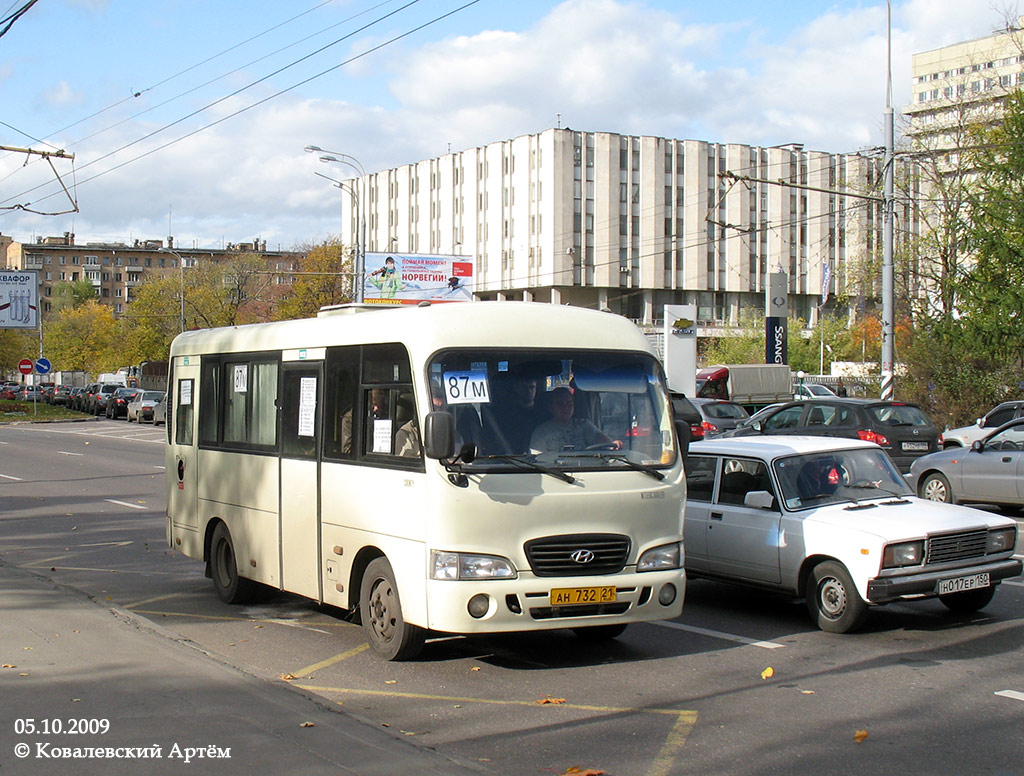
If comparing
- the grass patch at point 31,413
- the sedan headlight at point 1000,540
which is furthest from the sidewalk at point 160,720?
the grass patch at point 31,413

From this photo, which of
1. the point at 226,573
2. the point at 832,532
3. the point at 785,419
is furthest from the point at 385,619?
the point at 785,419

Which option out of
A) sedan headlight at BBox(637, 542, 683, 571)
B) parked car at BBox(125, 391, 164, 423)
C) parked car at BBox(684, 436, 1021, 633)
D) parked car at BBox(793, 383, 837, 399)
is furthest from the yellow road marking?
parked car at BBox(125, 391, 164, 423)

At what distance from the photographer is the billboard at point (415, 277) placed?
5622 cm

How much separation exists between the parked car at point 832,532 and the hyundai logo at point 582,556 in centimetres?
228

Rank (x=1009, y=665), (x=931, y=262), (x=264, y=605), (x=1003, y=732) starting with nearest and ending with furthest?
(x=1003, y=732) → (x=1009, y=665) → (x=264, y=605) → (x=931, y=262)

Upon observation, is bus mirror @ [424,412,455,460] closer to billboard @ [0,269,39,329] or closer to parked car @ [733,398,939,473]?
parked car @ [733,398,939,473]

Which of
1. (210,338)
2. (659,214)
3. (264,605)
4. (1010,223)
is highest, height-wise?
(659,214)

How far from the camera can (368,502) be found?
8.17 metres

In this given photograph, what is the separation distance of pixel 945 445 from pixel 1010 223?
10.7 m

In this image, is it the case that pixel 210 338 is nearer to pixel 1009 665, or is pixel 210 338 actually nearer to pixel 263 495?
pixel 263 495

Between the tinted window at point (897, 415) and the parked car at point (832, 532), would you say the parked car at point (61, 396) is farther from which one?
the parked car at point (832, 532)

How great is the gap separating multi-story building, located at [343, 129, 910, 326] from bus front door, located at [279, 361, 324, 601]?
70669mm

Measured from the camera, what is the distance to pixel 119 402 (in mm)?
62594

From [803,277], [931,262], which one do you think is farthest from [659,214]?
[931,262]
